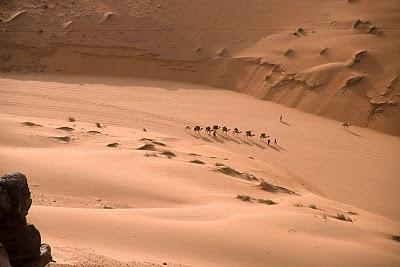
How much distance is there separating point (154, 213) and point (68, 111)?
1185cm

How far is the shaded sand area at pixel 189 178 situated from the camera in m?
7.82

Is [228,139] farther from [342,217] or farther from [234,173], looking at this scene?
[342,217]

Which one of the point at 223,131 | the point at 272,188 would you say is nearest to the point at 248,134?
the point at 223,131

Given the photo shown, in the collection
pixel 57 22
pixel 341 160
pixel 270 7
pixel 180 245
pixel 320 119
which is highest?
pixel 270 7

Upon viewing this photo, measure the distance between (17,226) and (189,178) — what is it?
23.5 feet

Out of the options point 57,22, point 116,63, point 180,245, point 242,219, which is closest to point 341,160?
point 242,219

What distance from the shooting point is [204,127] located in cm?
1944

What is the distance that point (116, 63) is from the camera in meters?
26.0

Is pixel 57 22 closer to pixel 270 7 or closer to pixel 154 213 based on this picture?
pixel 270 7

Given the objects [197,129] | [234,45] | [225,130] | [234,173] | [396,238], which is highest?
[234,45]

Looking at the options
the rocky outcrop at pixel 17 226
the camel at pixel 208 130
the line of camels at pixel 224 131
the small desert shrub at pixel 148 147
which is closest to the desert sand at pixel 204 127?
the small desert shrub at pixel 148 147

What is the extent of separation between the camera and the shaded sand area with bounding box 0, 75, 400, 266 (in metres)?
7.82

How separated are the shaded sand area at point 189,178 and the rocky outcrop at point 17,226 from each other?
2.82ft

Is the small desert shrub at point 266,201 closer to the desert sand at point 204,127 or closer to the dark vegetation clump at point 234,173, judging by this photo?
the desert sand at point 204,127
